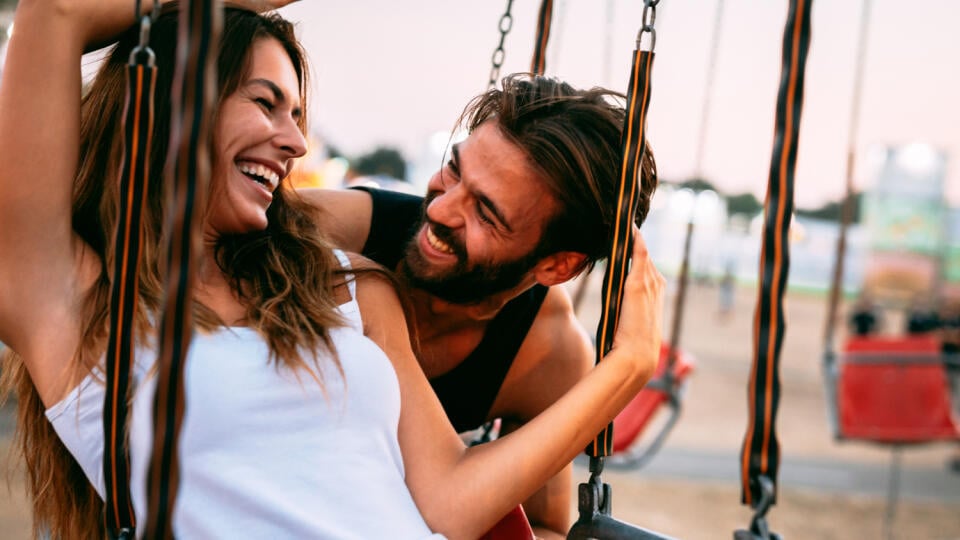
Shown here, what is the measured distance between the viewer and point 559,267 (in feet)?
6.47

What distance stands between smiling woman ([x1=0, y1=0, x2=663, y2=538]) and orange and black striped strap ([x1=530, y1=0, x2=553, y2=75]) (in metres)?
0.70

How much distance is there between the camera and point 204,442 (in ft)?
4.33

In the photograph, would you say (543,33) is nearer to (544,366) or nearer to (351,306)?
(544,366)

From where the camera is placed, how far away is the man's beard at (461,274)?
183 centimetres

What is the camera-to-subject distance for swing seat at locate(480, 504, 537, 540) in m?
1.58

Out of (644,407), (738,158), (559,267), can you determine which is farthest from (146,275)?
(738,158)

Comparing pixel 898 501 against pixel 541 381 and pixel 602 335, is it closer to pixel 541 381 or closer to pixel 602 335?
pixel 541 381

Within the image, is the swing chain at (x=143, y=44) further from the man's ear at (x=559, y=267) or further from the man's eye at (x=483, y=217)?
the man's ear at (x=559, y=267)

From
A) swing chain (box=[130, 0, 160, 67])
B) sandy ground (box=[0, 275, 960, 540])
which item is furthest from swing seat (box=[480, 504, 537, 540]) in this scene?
sandy ground (box=[0, 275, 960, 540])

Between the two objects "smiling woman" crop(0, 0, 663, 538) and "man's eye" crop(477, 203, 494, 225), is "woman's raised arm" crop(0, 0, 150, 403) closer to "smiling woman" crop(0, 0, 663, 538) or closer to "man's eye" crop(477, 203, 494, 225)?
"smiling woman" crop(0, 0, 663, 538)

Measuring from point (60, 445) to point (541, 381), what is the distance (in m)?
1.02

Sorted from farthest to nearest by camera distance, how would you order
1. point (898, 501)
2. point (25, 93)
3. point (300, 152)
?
point (898, 501) → point (300, 152) → point (25, 93)

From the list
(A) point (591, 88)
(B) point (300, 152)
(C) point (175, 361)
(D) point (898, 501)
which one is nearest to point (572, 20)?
(A) point (591, 88)

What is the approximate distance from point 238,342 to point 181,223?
699 mm
